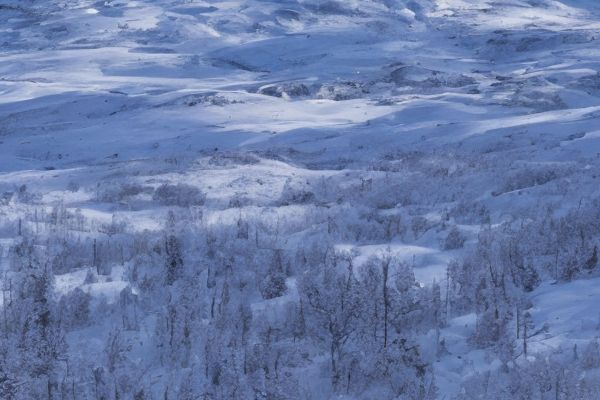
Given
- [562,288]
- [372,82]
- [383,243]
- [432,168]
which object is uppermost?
[562,288]

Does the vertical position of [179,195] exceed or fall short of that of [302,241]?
it falls short

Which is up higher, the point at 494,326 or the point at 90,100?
the point at 494,326

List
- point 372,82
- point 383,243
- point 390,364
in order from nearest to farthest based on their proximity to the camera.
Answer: point 390,364, point 383,243, point 372,82

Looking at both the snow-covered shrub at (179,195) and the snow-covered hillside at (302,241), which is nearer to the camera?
the snow-covered hillside at (302,241)

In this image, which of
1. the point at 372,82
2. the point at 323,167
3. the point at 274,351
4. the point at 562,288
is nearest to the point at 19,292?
the point at 274,351

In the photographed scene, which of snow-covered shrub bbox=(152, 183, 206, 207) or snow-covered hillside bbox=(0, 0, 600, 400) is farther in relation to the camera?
snow-covered shrub bbox=(152, 183, 206, 207)

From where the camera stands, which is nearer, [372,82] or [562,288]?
[562,288]

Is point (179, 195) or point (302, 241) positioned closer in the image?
point (302, 241)

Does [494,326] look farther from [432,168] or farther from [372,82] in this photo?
[372,82]
